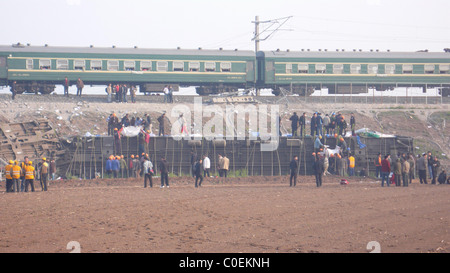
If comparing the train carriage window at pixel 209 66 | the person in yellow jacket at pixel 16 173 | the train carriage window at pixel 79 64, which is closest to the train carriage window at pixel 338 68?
the train carriage window at pixel 209 66

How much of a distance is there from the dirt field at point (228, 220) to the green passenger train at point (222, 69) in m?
18.7

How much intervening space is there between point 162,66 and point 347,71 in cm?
1455

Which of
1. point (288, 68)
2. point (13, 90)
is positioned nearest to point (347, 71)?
point (288, 68)

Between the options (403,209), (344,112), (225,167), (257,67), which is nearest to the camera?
(403,209)

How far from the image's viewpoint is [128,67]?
41.1m

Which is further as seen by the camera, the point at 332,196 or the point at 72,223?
the point at 332,196

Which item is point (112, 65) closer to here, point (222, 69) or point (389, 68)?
point (222, 69)

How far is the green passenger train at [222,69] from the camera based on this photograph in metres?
40.2

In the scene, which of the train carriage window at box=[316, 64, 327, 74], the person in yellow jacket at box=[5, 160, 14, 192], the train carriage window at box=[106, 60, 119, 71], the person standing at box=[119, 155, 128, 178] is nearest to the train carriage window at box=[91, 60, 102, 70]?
the train carriage window at box=[106, 60, 119, 71]

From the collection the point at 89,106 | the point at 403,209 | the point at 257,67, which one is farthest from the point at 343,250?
the point at 257,67

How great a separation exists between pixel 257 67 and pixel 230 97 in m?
4.90

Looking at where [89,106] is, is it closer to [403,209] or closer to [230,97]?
[230,97]

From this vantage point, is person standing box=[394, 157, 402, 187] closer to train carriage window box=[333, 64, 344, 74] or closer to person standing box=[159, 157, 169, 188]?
person standing box=[159, 157, 169, 188]

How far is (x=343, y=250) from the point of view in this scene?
11.8 metres
